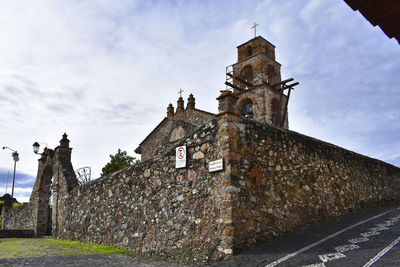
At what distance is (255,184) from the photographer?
627 centimetres

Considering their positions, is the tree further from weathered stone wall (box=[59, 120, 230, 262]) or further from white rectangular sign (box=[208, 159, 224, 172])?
white rectangular sign (box=[208, 159, 224, 172])

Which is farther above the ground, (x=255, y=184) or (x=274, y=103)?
(x=274, y=103)

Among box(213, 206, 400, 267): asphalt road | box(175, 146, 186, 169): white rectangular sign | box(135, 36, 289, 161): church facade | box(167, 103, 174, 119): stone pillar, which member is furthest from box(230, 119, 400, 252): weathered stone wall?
box(167, 103, 174, 119): stone pillar

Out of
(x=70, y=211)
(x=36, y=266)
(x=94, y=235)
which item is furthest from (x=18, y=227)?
(x=36, y=266)

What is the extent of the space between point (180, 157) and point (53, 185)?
8989 millimetres

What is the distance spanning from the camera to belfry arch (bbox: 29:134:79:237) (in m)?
12.4

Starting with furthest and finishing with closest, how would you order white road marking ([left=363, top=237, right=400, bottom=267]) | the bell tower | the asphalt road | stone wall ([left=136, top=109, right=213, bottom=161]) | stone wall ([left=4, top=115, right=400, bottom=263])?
1. stone wall ([left=136, top=109, right=213, bottom=161])
2. the bell tower
3. stone wall ([left=4, top=115, right=400, bottom=263])
4. the asphalt road
5. white road marking ([left=363, top=237, right=400, bottom=267])

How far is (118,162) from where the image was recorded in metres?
24.5

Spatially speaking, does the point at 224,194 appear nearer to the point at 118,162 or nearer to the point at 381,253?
the point at 381,253

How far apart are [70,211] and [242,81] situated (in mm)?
14543

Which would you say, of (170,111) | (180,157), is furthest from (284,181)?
(170,111)

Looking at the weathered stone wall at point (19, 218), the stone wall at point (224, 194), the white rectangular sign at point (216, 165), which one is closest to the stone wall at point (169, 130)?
the weathered stone wall at point (19, 218)

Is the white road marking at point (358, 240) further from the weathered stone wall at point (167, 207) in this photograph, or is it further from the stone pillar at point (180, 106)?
the stone pillar at point (180, 106)

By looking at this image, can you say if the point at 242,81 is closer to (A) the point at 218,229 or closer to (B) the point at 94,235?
(B) the point at 94,235
